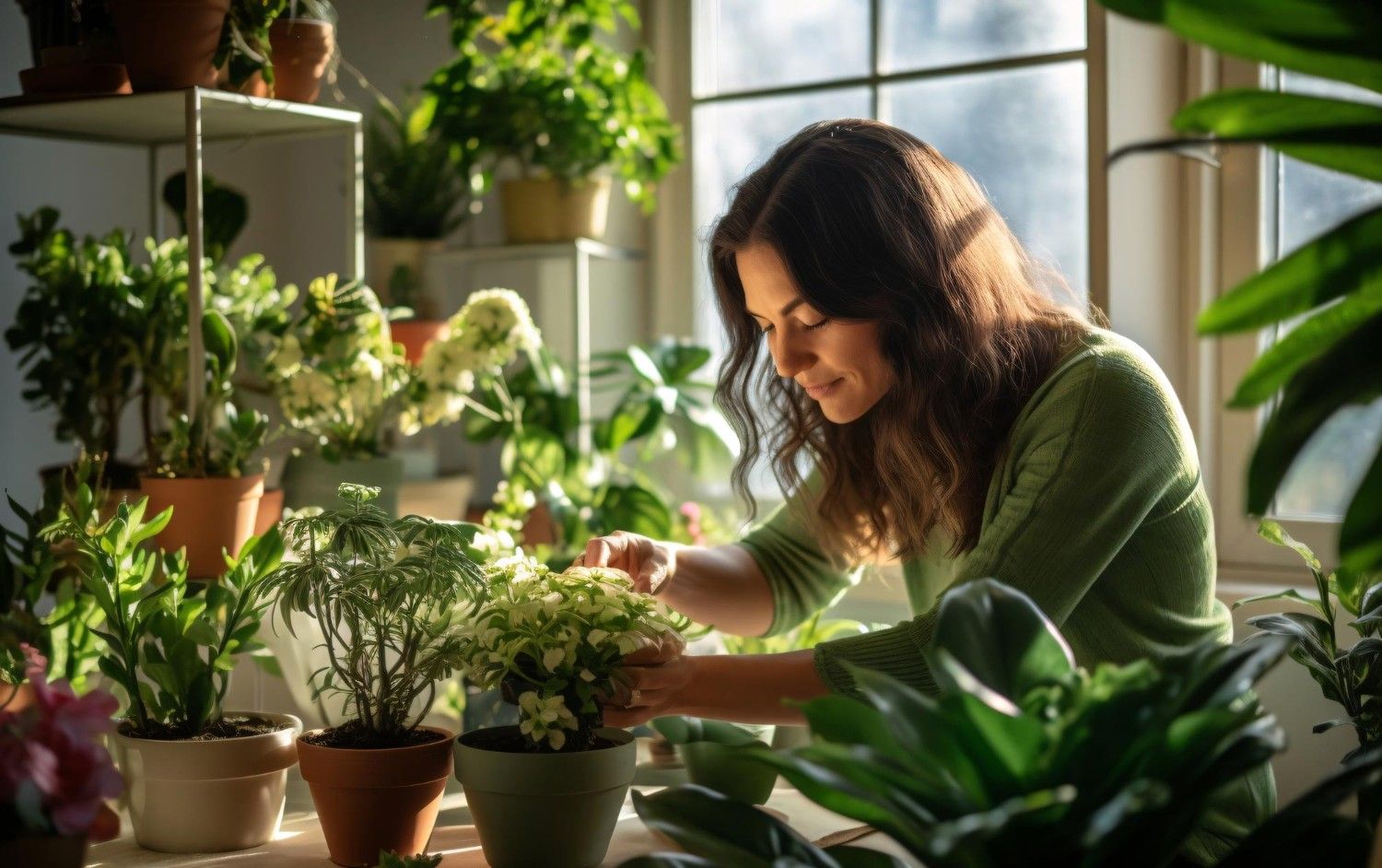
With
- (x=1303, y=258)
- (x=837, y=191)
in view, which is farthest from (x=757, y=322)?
(x=1303, y=258)

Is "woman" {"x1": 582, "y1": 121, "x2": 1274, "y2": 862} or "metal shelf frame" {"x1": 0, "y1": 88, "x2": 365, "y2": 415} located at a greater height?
"metal shelf frame" {"x1": 0, "y1": 88, "x2": 365, "y2": 415}

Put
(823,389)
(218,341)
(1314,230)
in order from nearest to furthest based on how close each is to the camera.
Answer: (823,389) < (218,341) < (1314,230)

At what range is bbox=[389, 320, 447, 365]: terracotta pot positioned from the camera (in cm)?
222

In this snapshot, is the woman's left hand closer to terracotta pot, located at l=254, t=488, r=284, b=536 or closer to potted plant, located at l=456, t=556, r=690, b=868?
potted plant, located at l=456, t=556, r=690, b=868

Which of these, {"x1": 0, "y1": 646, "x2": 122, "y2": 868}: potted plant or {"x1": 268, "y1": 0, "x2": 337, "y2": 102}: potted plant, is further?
{"x1": 268, "y1": 0, "x2": 337, "y2": 102}: potted plant

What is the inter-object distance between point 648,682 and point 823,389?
441 millimetres

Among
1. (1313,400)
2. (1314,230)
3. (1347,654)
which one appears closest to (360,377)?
(1347,654)

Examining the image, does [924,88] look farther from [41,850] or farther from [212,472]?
[41,850]

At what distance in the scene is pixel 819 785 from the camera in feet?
2.48

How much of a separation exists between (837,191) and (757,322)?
268 millimetres

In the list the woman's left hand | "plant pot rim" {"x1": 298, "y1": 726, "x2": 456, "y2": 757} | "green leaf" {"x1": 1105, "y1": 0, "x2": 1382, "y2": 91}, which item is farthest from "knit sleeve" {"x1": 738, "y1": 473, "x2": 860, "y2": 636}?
"green leaf" {"x1": 1105, "y1": 0, "x2": 1382, "y2": 91}

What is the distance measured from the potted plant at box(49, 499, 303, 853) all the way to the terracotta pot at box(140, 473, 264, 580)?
21 cm

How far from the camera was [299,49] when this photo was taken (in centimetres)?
169

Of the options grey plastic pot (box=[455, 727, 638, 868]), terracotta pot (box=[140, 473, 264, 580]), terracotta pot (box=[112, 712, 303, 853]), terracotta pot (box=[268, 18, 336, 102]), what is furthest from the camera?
terracotta pot (box=[268, 18, 336, 102])
